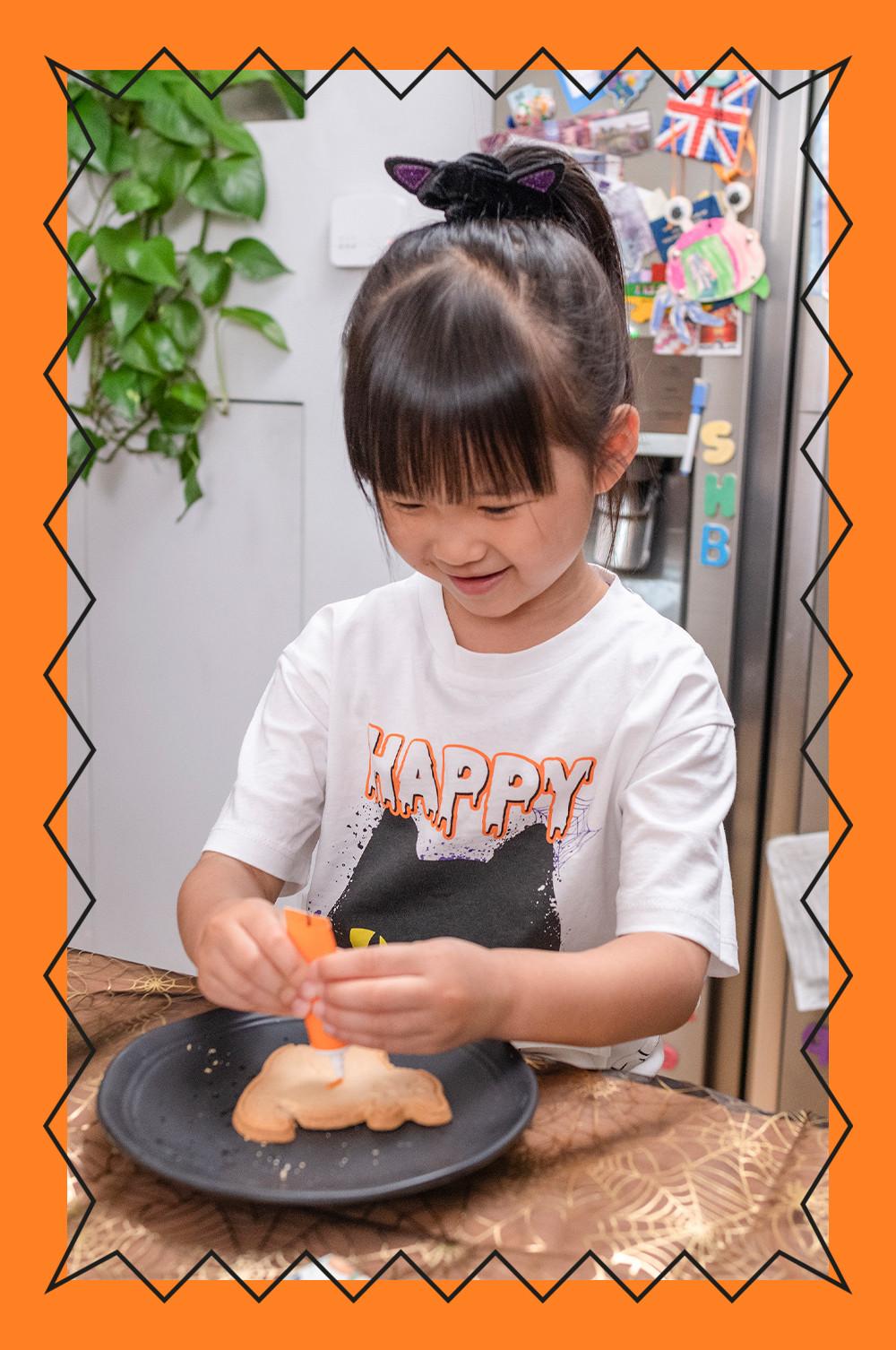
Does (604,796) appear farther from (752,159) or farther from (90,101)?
(90,101)

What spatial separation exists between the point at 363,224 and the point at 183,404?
0.35m

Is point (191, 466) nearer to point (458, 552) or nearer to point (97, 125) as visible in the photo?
point (97, 125)

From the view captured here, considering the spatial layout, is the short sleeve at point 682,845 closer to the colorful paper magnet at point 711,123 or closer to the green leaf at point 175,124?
the colorful paper magnet at point 711,123

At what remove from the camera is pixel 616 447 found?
0.82 metres

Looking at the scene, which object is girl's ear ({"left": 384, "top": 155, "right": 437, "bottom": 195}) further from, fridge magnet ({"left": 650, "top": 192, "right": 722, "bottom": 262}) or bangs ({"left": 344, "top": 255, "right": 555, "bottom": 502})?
fridge magnet ({"left": 650, "top": 192, "right": 722, "bottom": 262})

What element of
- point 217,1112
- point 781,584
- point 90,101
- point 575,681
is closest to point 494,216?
point 575,681

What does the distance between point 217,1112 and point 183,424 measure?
3.83 feet

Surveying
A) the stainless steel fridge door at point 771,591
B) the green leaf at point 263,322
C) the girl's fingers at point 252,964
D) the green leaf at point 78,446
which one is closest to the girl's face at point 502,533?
the girl's fingers at point 252,964

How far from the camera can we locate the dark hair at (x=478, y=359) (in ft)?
2.36

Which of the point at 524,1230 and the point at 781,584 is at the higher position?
the point at 781,584

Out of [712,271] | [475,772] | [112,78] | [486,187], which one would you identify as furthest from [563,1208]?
[112,78]

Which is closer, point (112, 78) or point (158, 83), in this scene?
point (158, 83)

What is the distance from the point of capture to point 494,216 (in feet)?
2.66

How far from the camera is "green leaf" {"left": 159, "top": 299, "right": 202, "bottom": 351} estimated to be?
1.63 m
